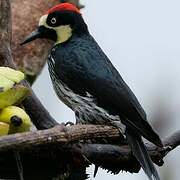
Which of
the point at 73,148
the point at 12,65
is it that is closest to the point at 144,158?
the point at 73,148

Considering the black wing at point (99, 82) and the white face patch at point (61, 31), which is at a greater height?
the white face patch at point (61, 31)

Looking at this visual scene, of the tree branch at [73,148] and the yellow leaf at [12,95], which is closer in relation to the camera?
the tree branch at [73,148]

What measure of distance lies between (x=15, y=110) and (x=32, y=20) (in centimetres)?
183

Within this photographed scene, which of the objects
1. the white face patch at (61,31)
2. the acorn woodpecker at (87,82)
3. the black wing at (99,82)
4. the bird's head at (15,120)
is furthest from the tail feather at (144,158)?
the white face patch at (61,31)

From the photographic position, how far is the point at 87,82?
10.5 feet

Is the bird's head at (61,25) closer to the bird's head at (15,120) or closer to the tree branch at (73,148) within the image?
the tree branch at (73,148)

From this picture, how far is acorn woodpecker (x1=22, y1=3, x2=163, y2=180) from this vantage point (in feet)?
9.86

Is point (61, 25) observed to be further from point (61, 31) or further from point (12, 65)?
point (12, 65)

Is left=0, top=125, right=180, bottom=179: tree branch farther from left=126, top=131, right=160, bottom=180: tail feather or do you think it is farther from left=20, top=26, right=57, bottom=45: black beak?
left=20, top=26, right=57, bottom=45: black beak

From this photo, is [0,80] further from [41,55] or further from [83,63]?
[41,55]

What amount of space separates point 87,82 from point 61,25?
51cm

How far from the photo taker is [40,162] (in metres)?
2.41

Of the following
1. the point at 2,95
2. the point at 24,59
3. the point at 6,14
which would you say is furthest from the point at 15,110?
the point at 24,59

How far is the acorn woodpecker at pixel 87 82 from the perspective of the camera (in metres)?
3.00
